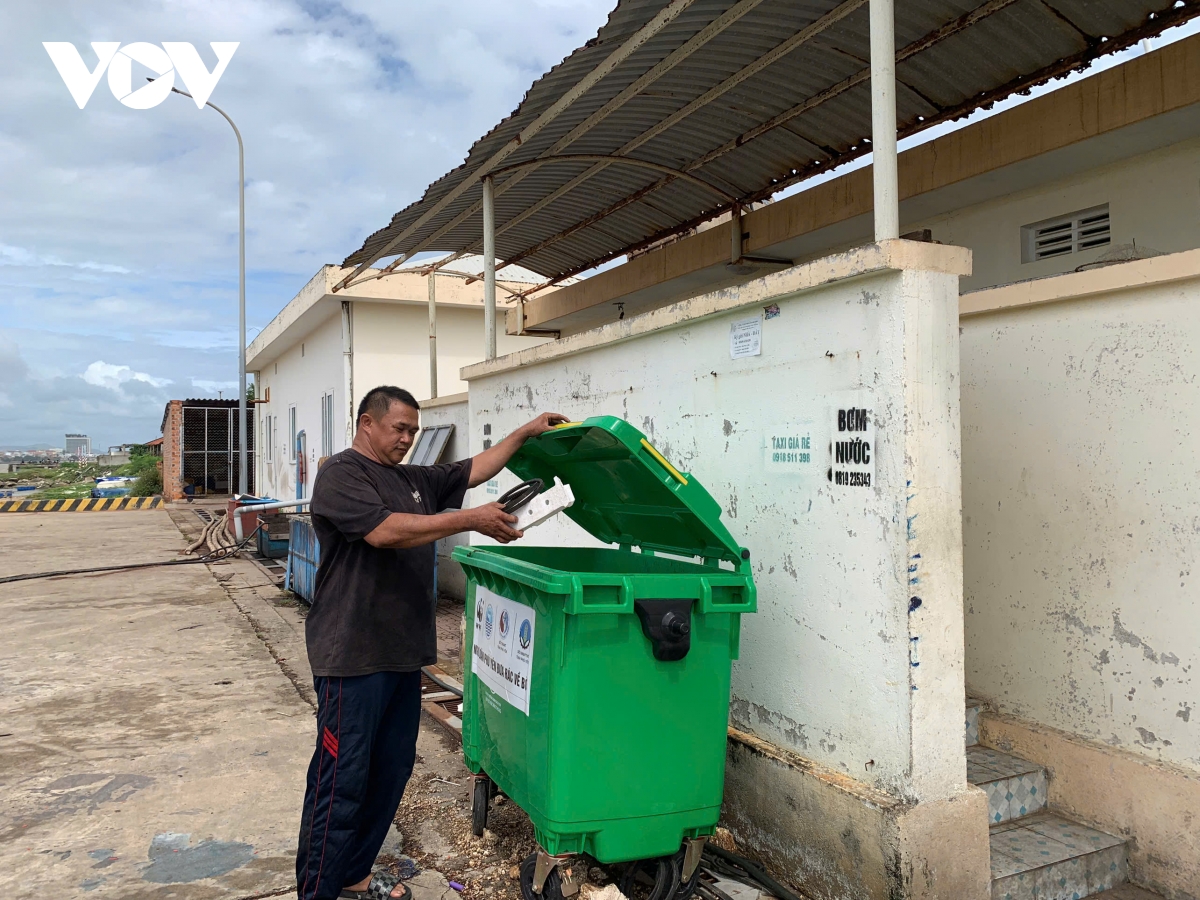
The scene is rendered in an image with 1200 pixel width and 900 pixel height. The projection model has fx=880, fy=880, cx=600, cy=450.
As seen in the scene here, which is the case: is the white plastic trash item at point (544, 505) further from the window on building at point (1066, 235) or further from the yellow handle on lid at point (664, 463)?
the window on building at point (1066, 235)

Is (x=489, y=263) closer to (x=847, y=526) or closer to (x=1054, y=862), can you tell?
(x=847, y=526)

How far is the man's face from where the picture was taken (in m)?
3.16

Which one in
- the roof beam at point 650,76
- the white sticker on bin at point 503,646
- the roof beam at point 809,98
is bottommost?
the white sticker on bin at point 503,646

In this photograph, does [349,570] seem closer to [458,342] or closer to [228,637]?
[228,637]

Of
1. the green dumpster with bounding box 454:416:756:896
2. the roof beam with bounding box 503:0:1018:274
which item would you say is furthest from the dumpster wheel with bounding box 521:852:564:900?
the roof beam with bounding box 503:0:1018:274

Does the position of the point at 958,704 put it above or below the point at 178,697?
above

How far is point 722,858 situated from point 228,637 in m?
5.96

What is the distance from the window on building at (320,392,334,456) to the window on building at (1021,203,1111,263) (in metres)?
12.3

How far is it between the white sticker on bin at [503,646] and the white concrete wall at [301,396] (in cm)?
1146

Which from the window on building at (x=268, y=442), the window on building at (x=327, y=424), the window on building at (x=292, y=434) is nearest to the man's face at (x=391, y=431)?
the window on building at (x=327, y=424)

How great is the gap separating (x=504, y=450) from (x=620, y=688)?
1.12 metres

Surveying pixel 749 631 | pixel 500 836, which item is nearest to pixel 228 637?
pixel 500 836

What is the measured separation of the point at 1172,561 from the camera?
311 cm

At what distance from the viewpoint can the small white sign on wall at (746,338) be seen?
3469 millimetres
